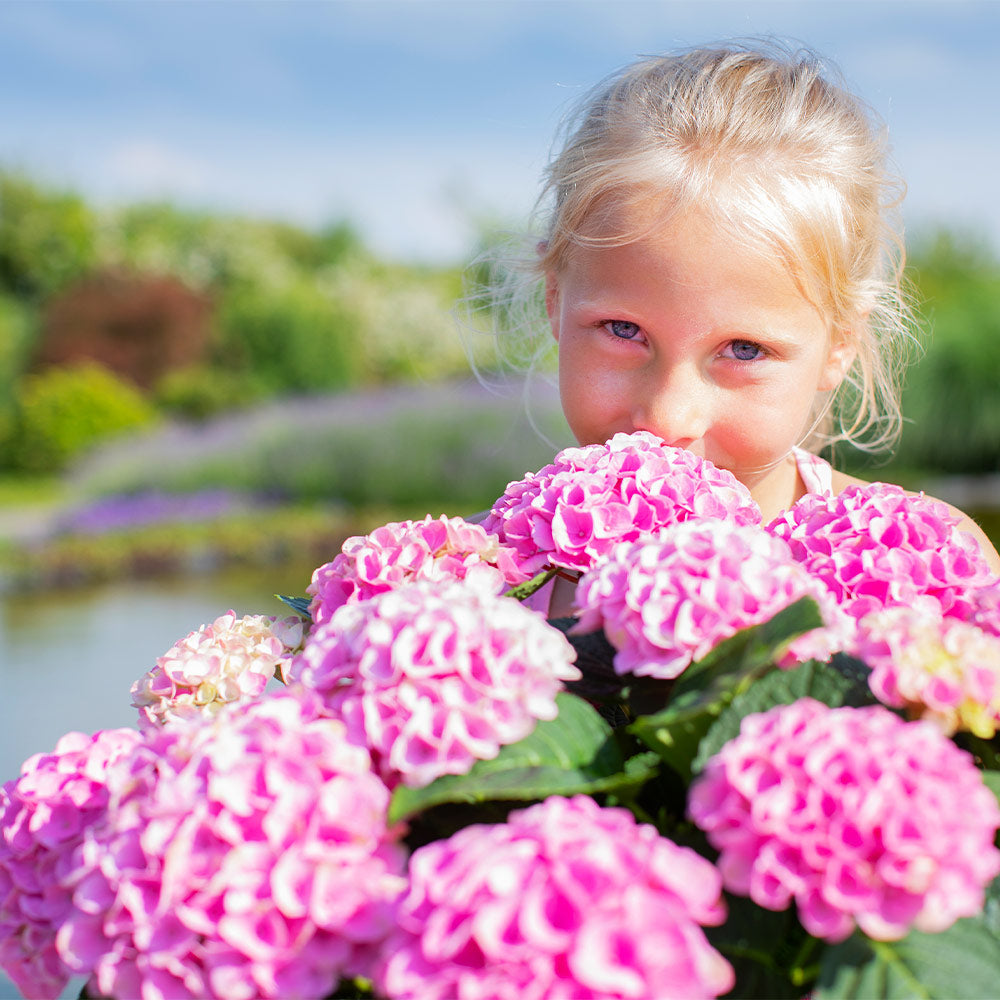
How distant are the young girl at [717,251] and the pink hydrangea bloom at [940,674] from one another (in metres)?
0.74

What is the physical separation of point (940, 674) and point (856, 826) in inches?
6.4

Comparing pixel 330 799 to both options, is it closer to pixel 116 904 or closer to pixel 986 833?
pixel 116 904

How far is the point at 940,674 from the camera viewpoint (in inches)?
29.1

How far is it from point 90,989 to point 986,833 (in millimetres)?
632

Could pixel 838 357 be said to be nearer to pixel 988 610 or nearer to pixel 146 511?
pixel 988 610

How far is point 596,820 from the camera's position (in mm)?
659

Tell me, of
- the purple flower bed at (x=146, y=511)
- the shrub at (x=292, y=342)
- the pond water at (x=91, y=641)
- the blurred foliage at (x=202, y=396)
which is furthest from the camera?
the shrub at (x=292, y=342)

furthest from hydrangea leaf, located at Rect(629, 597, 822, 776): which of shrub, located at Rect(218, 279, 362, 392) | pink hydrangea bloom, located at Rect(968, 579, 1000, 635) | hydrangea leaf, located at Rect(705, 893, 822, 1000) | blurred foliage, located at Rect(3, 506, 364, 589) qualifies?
shrub, located at Rect(218, 279, 362, 392)

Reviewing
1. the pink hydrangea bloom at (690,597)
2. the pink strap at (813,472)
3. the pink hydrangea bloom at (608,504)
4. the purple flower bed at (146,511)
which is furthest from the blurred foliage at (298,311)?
the pink hydrangea bloom at (690,597)

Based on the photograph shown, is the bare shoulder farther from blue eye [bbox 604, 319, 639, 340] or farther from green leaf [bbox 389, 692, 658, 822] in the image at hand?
green leaf [bbox 389, 692, 658, 822]

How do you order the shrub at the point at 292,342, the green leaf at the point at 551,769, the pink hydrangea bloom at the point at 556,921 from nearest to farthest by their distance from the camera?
the pink hydrangea bloom at the point at 556,921 → the green leaf at the point at 551,769 → the shrub at the point at 292,342

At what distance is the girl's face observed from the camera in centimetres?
148

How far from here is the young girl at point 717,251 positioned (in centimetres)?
150

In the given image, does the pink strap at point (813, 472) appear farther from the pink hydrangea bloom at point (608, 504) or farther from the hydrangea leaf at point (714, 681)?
the hydrangea leaf at point (714, 681)
